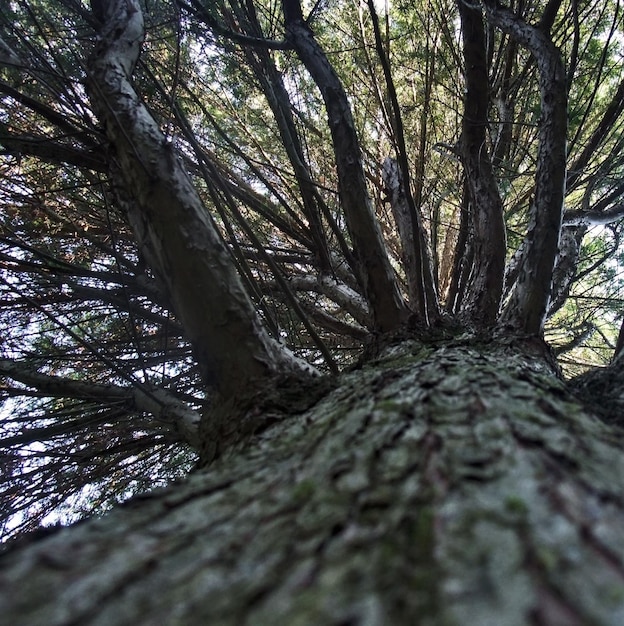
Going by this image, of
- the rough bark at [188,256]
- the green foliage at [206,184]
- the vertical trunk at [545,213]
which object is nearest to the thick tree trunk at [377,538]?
the rough bark at [188,256]


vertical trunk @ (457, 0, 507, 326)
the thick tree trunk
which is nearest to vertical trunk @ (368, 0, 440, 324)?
vertical trunk @ (457, 0, 507, 326)

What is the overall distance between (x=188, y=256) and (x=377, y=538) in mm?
981

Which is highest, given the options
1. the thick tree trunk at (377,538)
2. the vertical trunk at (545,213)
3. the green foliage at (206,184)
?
the green foliage at (206,184)

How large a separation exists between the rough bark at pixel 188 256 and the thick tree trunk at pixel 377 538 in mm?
439

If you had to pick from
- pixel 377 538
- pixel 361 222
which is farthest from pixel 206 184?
pixel 377 538

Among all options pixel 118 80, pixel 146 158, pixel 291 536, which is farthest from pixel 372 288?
pixel 291 536

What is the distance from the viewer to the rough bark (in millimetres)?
1249

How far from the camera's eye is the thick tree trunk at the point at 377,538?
0.40 m

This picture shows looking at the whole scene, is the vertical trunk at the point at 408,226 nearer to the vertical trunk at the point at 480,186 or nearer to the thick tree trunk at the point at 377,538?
the vertical trunk at the point at 480,186

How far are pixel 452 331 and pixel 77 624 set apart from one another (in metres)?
1.69

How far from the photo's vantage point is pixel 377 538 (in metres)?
0.50

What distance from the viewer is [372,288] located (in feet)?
6.05

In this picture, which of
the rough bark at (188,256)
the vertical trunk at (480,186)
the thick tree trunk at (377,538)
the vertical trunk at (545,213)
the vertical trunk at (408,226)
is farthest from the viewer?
the vertical trunk at (480,186)

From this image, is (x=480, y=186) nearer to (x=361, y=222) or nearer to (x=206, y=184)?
(x=361, y=222)
